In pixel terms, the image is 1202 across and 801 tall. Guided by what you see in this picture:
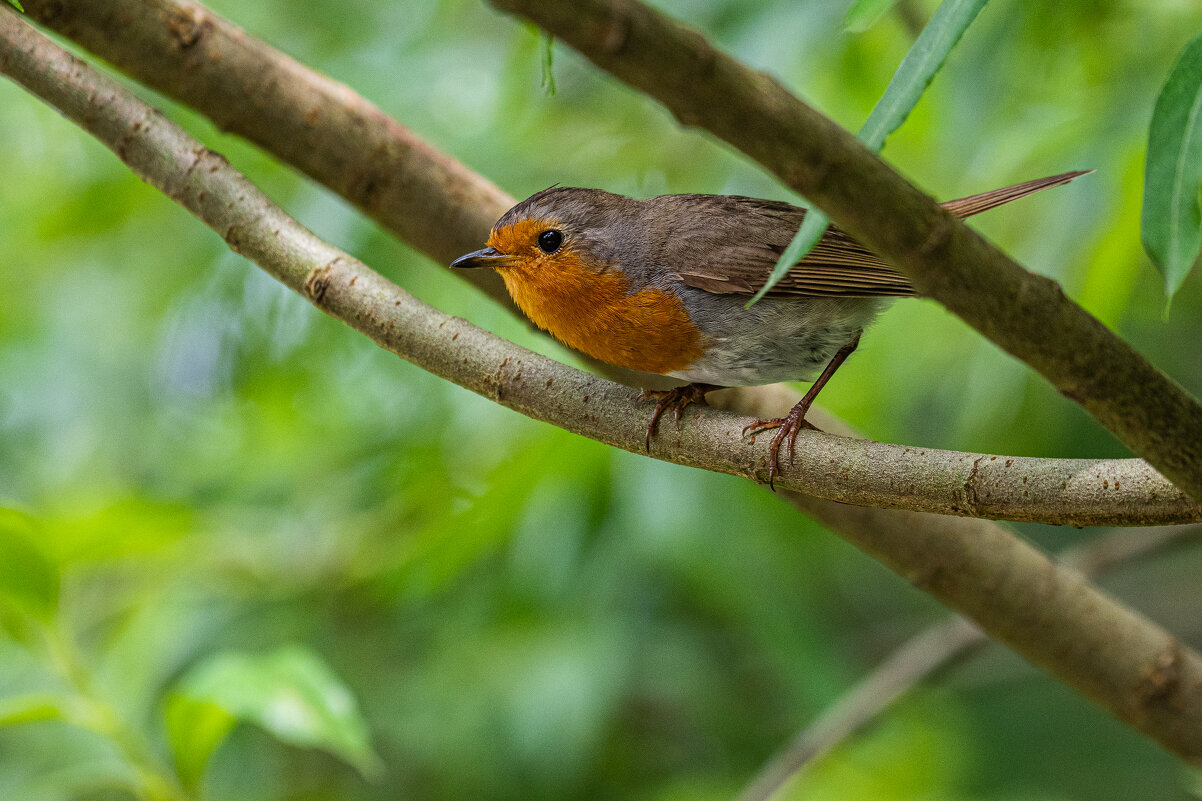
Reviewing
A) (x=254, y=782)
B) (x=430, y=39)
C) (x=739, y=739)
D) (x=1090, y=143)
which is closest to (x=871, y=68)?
(x=1090, y=143)

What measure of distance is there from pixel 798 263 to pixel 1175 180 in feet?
3.78

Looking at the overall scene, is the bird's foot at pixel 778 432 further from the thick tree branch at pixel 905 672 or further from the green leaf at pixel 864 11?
the thick tree branch at pixel 905 672

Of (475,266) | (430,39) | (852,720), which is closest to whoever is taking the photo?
(475,266)

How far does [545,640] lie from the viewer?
3322 mm

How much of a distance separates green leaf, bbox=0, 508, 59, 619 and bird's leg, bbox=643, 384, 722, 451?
134 centimetres

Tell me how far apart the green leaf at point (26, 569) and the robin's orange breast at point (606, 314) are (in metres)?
1.17

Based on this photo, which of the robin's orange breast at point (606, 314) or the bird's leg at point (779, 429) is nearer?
the bird's leg at point (779, 429)

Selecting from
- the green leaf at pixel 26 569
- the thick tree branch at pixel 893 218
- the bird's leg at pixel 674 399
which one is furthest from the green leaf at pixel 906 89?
the green leaf at pixel 26 569

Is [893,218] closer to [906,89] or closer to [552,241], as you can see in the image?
[906,89]

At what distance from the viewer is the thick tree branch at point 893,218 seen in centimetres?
100

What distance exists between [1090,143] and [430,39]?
92.3 inches

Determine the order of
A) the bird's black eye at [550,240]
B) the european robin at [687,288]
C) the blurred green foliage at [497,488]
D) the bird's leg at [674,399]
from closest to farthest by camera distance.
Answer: the bird's leg at [674,399] → the european robin at [687,288] → the bird's black eye at [550,240] → the blurred green foliage at [497,488]

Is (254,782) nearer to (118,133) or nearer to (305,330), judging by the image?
(305,330)

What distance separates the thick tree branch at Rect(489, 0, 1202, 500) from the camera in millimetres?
998
